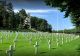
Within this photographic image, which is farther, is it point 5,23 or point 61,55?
point 5,23

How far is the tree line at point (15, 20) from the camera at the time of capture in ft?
481

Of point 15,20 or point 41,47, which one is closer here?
point 41,47

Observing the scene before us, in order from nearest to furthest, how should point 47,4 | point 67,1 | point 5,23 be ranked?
point 67,1 < point 47,4 < point 5,23

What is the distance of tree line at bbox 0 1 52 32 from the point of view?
146500 millimetres

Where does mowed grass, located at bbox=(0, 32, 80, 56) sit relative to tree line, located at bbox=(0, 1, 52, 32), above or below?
below

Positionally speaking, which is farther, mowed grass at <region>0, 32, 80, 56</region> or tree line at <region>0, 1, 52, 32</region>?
tree line at <region>0, 1, 52, 32</region>

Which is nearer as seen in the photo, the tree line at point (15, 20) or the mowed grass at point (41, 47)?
the mowed grass at point (41, 47)

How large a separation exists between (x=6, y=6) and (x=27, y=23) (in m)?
12.4

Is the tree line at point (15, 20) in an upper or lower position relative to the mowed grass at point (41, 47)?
upper

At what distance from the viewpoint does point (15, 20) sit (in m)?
158

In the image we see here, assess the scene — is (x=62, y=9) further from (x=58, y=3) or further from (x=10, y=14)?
(x=10, y=14)

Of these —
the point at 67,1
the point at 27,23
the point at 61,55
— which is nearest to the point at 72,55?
the point at 61,55

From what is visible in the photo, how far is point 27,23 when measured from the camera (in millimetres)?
167000

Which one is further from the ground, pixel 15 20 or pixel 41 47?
pixel 15 20
